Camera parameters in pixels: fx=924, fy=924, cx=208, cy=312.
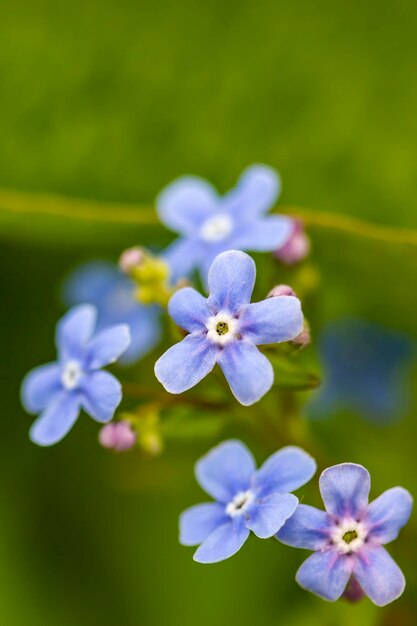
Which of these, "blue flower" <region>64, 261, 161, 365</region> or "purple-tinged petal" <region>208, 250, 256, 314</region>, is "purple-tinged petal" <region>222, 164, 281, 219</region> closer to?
"blue flower" <region>64, 261, 161, 365</region>

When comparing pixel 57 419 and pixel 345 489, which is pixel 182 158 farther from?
pixel 345 489

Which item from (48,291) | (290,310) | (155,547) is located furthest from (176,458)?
(290,310)

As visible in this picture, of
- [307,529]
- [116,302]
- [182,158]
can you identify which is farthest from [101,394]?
[182,158]

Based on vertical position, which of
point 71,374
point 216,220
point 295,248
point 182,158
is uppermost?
point 182,158

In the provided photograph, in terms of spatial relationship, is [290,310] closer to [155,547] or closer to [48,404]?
[48,404]

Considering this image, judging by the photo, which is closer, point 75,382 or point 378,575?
point 378,575

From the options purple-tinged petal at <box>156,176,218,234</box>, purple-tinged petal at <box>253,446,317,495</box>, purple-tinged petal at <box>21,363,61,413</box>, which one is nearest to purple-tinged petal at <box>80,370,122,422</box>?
purple-tinged petal at <box>21,363,61,413</box>

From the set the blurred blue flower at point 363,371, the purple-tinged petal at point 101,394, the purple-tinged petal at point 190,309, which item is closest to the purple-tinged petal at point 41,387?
the purple-tinged petal at point 101,394

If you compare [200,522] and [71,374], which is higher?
[71,374]
